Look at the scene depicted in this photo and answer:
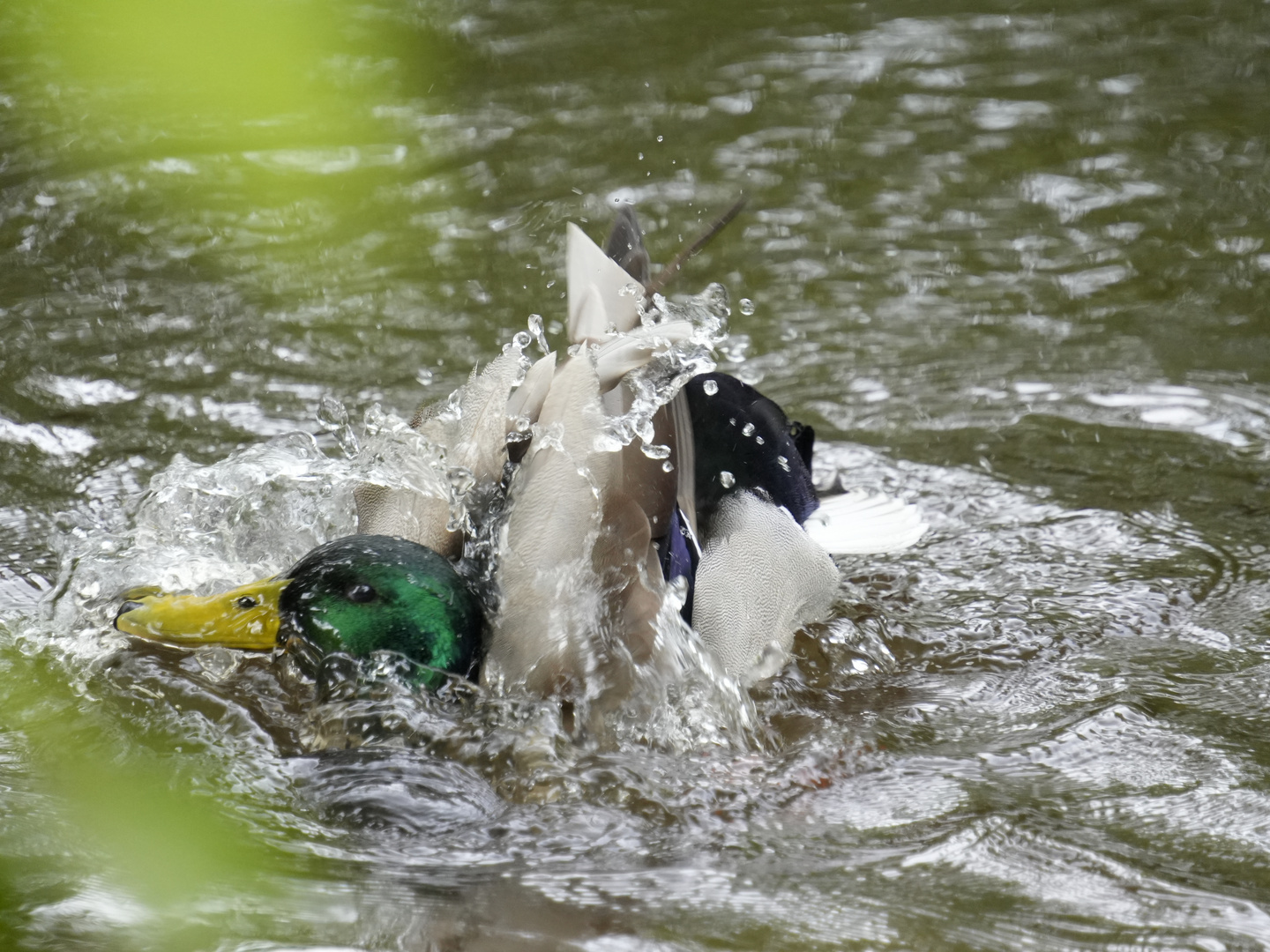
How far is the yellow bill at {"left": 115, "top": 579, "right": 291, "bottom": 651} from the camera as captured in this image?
2.33 meters

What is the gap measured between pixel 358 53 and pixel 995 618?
3.95m

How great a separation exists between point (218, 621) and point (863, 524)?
4.32ft

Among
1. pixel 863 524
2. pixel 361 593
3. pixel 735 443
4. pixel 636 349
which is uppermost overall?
pixel 636 349

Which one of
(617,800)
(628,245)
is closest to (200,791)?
(617,800)

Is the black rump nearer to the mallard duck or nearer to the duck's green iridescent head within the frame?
the mallard duck

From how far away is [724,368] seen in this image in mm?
3904

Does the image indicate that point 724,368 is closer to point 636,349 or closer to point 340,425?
point 340,425

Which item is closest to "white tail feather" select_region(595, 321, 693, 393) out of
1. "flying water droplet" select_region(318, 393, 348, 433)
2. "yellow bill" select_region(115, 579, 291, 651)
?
"yellow bill" select_region(115, 579, 291, 651)

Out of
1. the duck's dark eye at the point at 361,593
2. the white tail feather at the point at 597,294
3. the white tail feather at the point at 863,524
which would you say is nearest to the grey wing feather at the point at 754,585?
the white tail feather at the point at 863,524

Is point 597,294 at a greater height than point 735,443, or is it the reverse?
point 597,294

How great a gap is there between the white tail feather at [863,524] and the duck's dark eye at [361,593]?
94 cm

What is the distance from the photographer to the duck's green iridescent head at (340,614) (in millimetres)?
2320

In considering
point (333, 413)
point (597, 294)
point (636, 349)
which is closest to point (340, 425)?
point (333, 413)

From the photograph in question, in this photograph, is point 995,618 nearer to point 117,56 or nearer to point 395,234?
point 395,234
